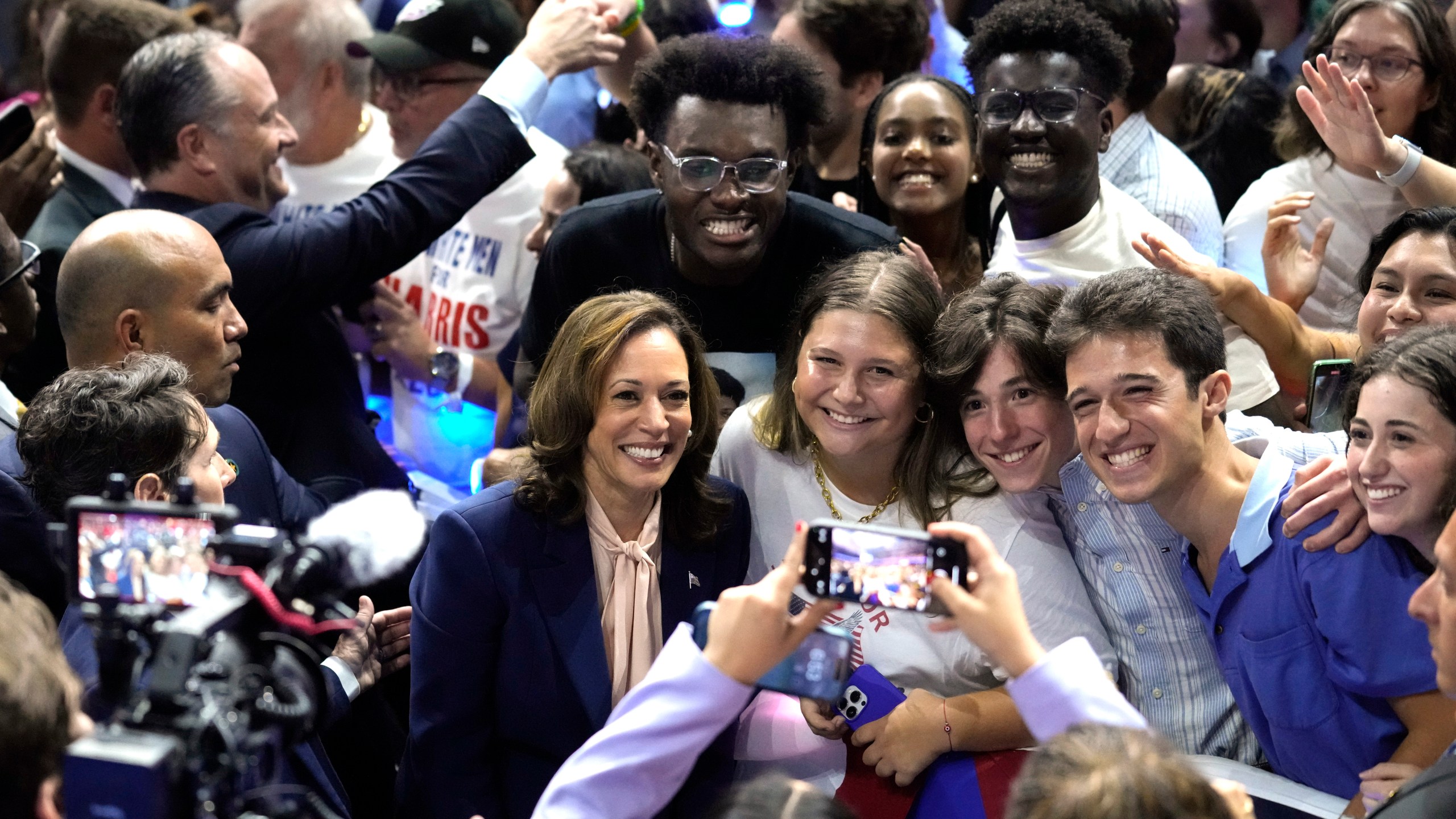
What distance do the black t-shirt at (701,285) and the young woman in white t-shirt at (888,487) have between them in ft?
1.31

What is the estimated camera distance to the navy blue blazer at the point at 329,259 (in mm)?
3867

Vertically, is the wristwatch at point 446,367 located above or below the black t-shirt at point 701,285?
below

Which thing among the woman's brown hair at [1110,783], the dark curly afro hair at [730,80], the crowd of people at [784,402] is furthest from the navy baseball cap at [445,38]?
the woman's brown hair at [1110,783]

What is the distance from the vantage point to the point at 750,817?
1.74 m

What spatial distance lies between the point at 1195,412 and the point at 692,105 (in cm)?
156

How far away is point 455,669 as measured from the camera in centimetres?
285

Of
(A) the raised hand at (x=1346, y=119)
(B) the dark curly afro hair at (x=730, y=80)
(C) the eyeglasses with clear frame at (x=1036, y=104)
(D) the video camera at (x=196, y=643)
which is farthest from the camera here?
(C) the eyeglasses with clear frame at (x=1036, y=104)

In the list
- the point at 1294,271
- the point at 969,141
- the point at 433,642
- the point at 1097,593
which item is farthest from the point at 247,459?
the point at 1294,271

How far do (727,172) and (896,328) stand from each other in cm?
75

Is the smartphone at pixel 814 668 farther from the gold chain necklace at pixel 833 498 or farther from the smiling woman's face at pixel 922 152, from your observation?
the smiling woman's face at pixel 922 152

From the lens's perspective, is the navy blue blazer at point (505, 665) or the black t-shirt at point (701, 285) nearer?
the navy blue blazer at point (505, 665)

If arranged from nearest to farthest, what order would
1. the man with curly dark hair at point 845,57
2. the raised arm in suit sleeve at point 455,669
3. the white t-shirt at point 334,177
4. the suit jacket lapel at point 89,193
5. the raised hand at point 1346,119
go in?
the raised arm in suit sleeve at point 455,669, the raised hand at point 1346,119, the suit jacket lapel at point 89,193, the man with curly dark hair at point 845,57, the white t-shirt at point 334,177

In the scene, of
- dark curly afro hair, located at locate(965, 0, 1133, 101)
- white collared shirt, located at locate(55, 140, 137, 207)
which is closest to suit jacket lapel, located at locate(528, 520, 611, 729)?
dark curly afro hair, located at locate(965, 0, 1133, 101)

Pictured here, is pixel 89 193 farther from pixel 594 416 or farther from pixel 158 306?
pixel 594 416
